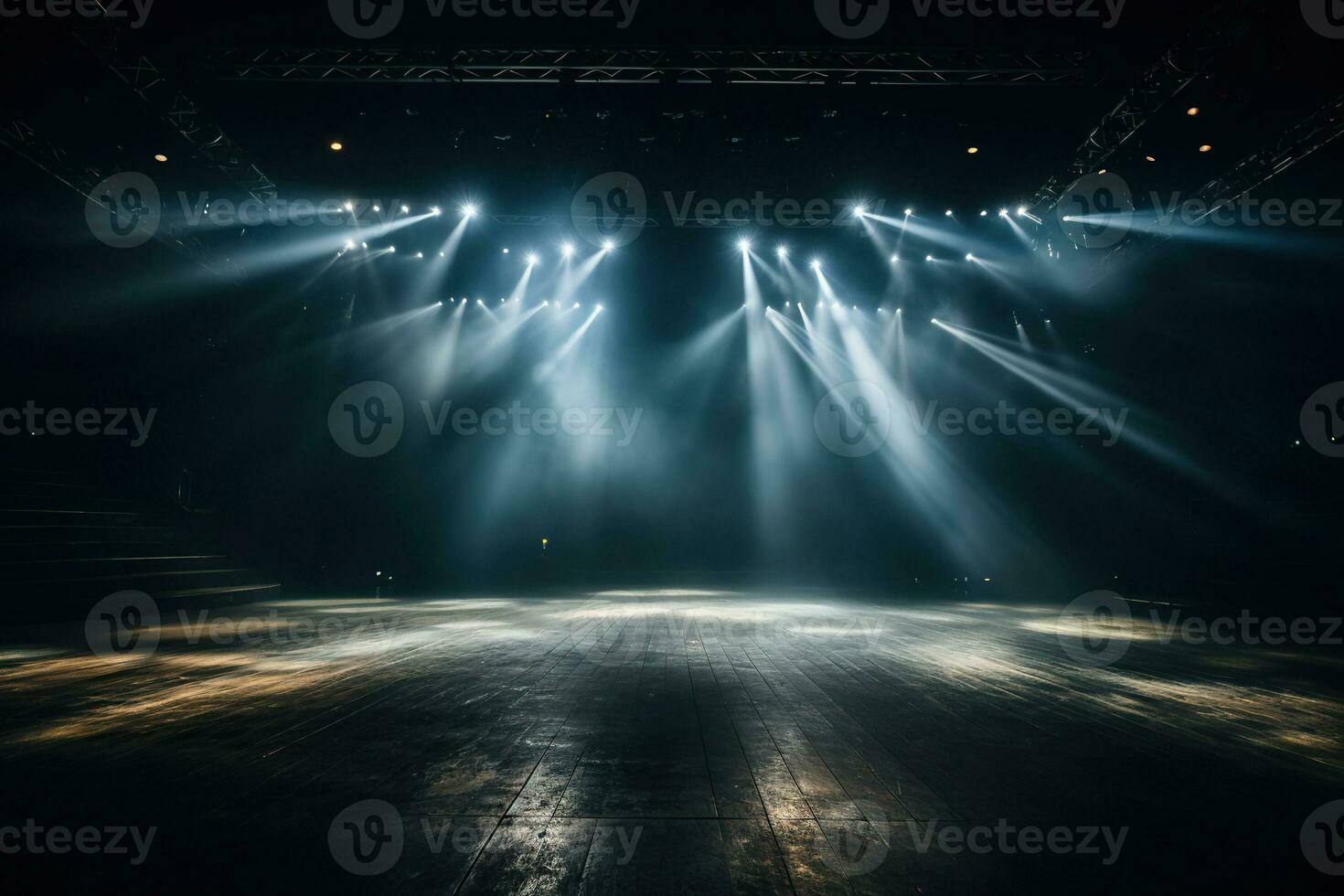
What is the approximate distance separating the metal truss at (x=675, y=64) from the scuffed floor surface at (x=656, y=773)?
6.08 m

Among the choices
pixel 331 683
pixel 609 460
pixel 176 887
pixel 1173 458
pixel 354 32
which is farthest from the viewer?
pixel 609 460

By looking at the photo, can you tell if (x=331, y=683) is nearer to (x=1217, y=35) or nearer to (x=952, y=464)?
(x=1217, y=35)

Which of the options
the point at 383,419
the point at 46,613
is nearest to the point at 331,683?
the point at 46,613

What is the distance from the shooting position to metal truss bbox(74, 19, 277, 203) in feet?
18.5

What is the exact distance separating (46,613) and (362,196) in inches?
245

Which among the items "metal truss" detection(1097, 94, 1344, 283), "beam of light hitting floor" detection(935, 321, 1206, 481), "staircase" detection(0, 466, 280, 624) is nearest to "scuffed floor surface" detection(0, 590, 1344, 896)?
"staircase" detection(0, 466, 280, 624)

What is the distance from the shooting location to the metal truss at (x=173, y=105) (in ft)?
18.5

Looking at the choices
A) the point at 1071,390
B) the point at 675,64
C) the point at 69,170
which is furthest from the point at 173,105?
the point at 1071,390

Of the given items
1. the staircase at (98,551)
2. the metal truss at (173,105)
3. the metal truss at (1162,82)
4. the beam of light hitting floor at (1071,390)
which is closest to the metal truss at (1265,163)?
the metal truss at (1162,82)

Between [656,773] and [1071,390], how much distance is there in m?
12.5

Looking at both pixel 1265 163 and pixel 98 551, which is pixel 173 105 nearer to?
pixel 98 551

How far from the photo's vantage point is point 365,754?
2.40 metres

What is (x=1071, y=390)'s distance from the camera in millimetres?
11266

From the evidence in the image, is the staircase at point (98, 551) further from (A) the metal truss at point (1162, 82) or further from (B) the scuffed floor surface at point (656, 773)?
(A) the metal truss at point (1162, 82)
